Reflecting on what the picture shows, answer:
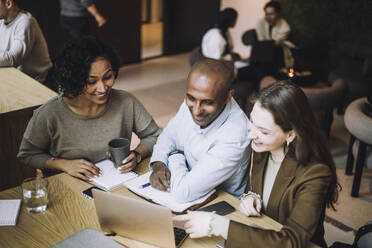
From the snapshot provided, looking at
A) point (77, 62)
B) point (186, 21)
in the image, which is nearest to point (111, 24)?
point (186, 21)

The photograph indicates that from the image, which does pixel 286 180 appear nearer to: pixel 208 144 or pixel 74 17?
pixel 208 144

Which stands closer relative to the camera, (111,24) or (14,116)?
(14,116)

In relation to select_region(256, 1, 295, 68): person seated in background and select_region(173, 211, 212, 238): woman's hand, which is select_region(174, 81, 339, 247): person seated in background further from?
select_region(256, 1, 295, 68): person seated in background

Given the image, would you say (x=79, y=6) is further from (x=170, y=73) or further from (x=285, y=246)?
(x=285, y=246)

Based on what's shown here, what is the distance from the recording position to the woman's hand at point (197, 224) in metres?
1.44

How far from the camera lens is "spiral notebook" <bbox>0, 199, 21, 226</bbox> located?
61.5 inches

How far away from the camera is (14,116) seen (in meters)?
2.60

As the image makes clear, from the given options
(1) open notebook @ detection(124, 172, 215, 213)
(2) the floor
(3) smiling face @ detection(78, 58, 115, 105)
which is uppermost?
(3) smiling face @ detection(78, 58, 115, 105)

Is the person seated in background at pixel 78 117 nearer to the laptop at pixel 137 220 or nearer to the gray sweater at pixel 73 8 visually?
the laptop at pixel 137 220

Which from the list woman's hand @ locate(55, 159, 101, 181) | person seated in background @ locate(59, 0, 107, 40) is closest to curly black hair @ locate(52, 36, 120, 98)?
woman's hand @ locate(55, 159, 101, 181)

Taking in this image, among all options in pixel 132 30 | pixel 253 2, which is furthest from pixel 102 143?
pixel 253 2

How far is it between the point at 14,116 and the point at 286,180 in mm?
1750

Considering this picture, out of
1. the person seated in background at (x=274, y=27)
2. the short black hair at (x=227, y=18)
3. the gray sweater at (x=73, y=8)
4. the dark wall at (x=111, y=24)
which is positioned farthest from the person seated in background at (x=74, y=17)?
the person seated in background at (x=274, y=27)

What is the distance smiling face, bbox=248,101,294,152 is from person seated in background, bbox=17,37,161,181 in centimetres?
61
